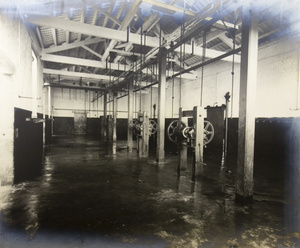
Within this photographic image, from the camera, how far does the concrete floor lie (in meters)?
2.02

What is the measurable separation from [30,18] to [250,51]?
523cm

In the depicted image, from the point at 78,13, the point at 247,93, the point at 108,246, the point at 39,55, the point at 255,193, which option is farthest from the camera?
the point at 39,55

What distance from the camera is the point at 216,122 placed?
830cm

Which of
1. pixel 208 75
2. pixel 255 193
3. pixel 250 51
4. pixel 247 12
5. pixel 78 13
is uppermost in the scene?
pixel 78 13

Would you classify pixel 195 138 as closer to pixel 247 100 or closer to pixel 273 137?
pixel 247 100

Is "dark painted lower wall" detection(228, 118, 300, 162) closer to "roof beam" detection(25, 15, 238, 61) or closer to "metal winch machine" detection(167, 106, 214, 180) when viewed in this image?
"metal winch machine" detection(167, 106, 214, 180)

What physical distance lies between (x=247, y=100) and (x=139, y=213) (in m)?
2.20

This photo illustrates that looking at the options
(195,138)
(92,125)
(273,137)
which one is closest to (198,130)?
(195,138)

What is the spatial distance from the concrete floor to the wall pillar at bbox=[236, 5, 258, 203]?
317 mm

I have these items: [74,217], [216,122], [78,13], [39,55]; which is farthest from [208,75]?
[74,217]

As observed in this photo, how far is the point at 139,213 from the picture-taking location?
261cm

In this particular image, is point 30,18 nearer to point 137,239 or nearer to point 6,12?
point 6,12

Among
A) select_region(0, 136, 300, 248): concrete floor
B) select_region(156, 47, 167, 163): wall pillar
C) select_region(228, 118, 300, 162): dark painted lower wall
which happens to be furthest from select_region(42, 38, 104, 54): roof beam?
select_region(228, 118, 300, 162): dark painted lower wall

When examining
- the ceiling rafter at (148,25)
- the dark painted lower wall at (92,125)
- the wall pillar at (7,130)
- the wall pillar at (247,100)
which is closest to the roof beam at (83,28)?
the ceiling rafter at (148,25)
